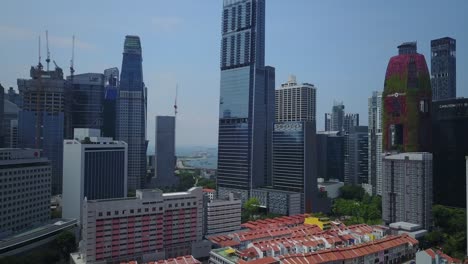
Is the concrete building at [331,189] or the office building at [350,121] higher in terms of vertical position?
the office building at [350,121]

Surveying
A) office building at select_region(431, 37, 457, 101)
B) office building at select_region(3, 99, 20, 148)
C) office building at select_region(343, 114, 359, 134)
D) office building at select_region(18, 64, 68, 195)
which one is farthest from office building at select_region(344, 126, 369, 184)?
office building at select_region(3, 99, 20, 148)

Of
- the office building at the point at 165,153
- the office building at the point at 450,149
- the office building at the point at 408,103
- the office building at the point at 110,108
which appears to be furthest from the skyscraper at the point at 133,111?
the office building at the point at 450,149

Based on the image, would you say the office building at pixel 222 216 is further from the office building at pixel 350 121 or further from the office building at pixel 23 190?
the office building at pixel 350 121

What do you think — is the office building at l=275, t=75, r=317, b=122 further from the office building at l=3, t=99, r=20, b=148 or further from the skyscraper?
the office building at l=3, t=99, r=20, b=148

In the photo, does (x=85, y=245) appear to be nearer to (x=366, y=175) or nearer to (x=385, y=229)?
(x=385, y=229)

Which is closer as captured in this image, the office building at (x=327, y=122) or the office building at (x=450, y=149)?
the office building at (x=450, y=149)

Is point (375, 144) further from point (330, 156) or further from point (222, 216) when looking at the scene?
point (222, 216)
